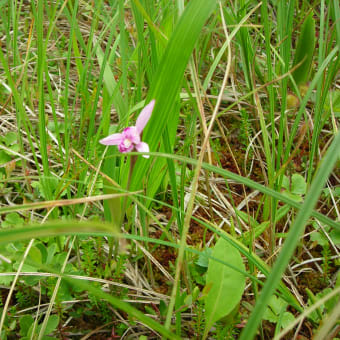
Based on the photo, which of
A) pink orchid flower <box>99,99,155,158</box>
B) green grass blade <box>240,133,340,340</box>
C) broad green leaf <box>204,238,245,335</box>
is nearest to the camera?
green grass blade <box>240,133,340,340</box>

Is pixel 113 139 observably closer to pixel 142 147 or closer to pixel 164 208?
pixel 142 147

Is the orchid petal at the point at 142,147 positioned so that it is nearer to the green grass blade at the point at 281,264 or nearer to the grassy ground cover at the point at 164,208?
the grassy ground cover at the point at 164,208

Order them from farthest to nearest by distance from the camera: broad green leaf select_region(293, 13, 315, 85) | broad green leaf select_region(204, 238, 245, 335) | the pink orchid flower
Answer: broad green leaf select_region(293, 13, 315, 85) → broad green leaf select_region(204, 238, 245, 335) → the pink orchid flower

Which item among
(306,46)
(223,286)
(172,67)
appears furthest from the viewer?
(306,46)

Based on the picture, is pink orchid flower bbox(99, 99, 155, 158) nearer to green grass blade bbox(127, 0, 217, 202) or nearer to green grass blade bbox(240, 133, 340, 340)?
green grass blade bbox(127, 0, 217, 202)

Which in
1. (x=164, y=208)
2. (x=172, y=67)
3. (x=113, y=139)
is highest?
(x=172, y=67)

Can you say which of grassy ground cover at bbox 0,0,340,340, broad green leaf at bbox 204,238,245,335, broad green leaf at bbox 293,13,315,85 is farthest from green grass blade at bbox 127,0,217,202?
broad green leaf at bbox 293,13,315,85

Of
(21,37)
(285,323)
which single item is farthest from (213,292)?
(21,37)

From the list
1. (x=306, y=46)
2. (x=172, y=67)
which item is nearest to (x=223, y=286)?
(x=172, y=67)

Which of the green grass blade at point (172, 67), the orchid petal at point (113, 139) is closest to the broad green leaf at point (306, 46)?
the green grass blade at point (172, 67)
